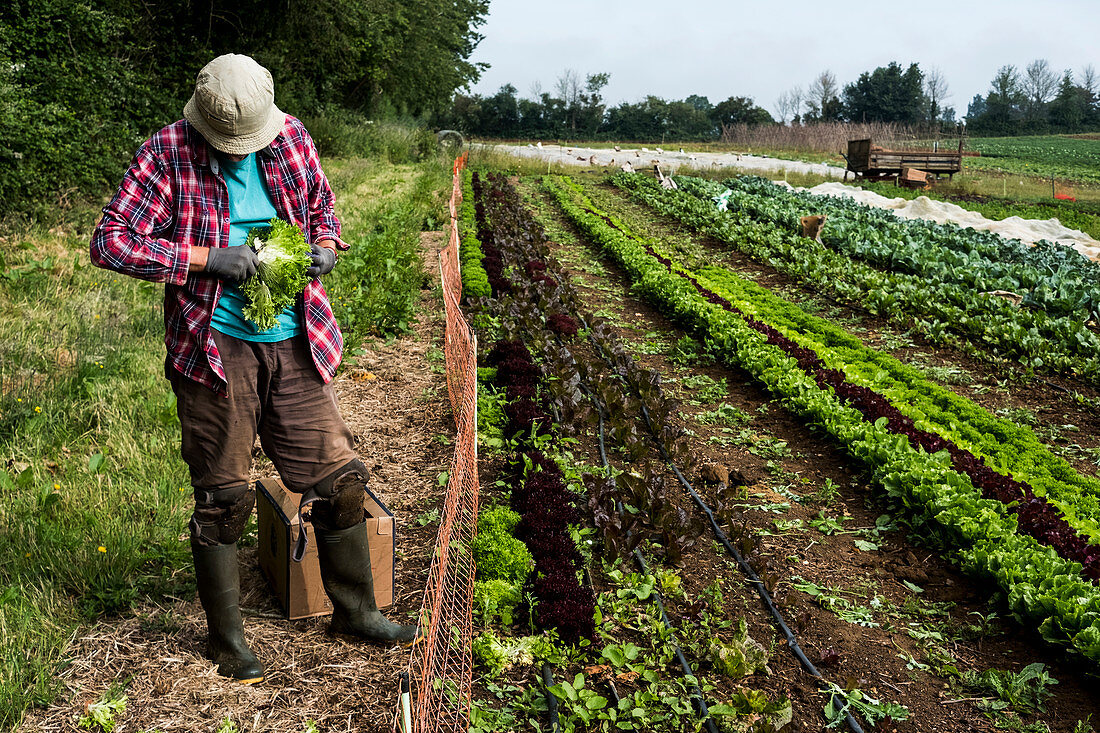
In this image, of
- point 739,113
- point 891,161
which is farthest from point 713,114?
point 891,161

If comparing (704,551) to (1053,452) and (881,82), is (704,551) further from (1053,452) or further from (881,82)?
(881,82)

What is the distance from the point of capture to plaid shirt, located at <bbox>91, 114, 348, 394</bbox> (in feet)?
8.78

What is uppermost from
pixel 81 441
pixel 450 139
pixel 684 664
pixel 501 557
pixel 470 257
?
pixel 450 139

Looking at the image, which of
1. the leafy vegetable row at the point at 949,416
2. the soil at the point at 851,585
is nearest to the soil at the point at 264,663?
the soil at the point at 851,585

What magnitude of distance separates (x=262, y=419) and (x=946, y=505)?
156 inches

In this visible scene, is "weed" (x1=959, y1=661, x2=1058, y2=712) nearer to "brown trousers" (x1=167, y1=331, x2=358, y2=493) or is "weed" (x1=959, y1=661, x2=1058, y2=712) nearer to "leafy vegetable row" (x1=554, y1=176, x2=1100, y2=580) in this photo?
"leafy vegetable row" (x1=554, y1=176, x2=1100, y2=580)

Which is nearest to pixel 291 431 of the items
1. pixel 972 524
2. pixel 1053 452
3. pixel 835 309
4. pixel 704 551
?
pixel 704 551

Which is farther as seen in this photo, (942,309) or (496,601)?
(942,309)

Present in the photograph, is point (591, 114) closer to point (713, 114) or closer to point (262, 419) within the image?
point (713, 114)

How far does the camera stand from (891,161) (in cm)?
2600

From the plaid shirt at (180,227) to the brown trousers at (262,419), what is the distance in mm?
65

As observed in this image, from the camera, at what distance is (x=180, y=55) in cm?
1559

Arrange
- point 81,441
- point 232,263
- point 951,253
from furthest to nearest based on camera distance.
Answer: point 951,253 → point 81,441 → point 232,263

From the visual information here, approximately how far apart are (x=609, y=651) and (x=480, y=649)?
0.57m
